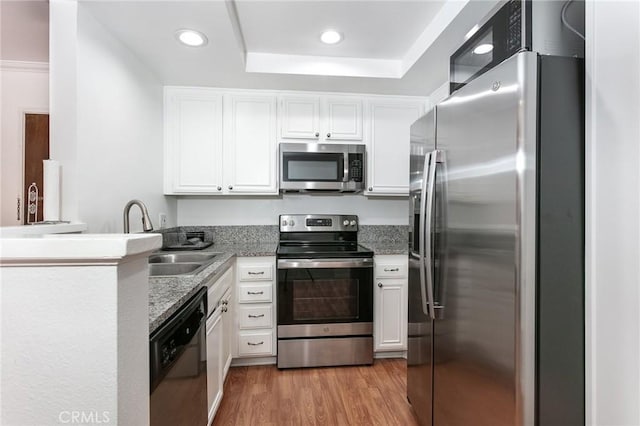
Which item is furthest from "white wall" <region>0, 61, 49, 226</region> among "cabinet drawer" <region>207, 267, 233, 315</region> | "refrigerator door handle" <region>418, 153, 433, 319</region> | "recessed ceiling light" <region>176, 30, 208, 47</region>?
"refrigerator door handle" <region>418, 153, 433, 319</region>

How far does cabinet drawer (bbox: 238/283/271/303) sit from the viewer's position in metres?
2.33

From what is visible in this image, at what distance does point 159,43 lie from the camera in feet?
6.29

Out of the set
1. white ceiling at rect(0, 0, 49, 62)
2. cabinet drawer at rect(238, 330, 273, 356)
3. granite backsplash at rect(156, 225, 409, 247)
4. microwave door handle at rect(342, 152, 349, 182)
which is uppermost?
white ceiling at rect(0, 0, 49, 62)

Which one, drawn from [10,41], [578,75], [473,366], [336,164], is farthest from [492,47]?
[10,41]

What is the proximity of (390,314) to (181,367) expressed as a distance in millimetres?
1742

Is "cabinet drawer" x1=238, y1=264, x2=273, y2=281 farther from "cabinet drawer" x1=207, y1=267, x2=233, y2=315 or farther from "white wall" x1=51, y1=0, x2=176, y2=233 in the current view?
"white wall" x1=51, y1=0, x2=176, y2=233

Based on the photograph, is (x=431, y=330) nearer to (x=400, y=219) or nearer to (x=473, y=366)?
(x=473, y=366)

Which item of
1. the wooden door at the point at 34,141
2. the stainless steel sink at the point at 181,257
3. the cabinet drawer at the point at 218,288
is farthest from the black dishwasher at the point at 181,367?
the wooden door at the point at 34,141

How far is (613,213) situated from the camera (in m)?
0.92

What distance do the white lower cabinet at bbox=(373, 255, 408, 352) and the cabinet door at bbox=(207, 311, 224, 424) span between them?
3.96ft

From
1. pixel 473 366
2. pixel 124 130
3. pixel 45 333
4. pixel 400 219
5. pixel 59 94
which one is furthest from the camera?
pixel 400 219

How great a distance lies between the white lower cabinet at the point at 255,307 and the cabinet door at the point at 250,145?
2.23 ft

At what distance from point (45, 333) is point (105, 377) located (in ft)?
0.41

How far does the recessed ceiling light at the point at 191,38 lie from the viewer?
5.92ft
